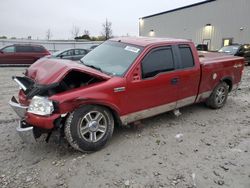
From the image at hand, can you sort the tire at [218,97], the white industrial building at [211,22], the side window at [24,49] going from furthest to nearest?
the white industrial building at [211,22], the side window at [24,49], the tire at [218,97]

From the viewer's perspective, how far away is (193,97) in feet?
16.5

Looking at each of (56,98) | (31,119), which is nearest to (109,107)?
(56,98)

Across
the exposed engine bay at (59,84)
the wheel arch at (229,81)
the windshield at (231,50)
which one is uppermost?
the windshield at (231,50)

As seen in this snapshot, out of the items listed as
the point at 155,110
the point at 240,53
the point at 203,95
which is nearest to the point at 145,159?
the point at 155,110

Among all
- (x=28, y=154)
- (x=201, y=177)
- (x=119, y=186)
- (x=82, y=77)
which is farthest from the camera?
(x=82, y=77)

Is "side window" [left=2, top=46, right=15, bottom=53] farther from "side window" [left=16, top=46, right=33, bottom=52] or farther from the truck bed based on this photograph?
the truck bed

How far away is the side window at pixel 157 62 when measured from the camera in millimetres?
4035

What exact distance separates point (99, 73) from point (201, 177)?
213 centimetres

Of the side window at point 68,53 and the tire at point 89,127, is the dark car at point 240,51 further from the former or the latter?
the tire at point 89,127

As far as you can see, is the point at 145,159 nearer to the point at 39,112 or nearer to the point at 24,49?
the point at 39,112

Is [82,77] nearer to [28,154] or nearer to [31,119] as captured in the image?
[31,119]

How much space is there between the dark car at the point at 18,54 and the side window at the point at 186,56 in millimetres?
12960

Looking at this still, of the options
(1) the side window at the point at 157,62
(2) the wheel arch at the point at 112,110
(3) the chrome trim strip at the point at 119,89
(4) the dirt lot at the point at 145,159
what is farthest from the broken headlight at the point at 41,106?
(1) the side window at the point at 157,62

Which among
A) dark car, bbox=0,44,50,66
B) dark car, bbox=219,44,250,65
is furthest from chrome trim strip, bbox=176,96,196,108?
dark car, bbox=0,44,50,66
